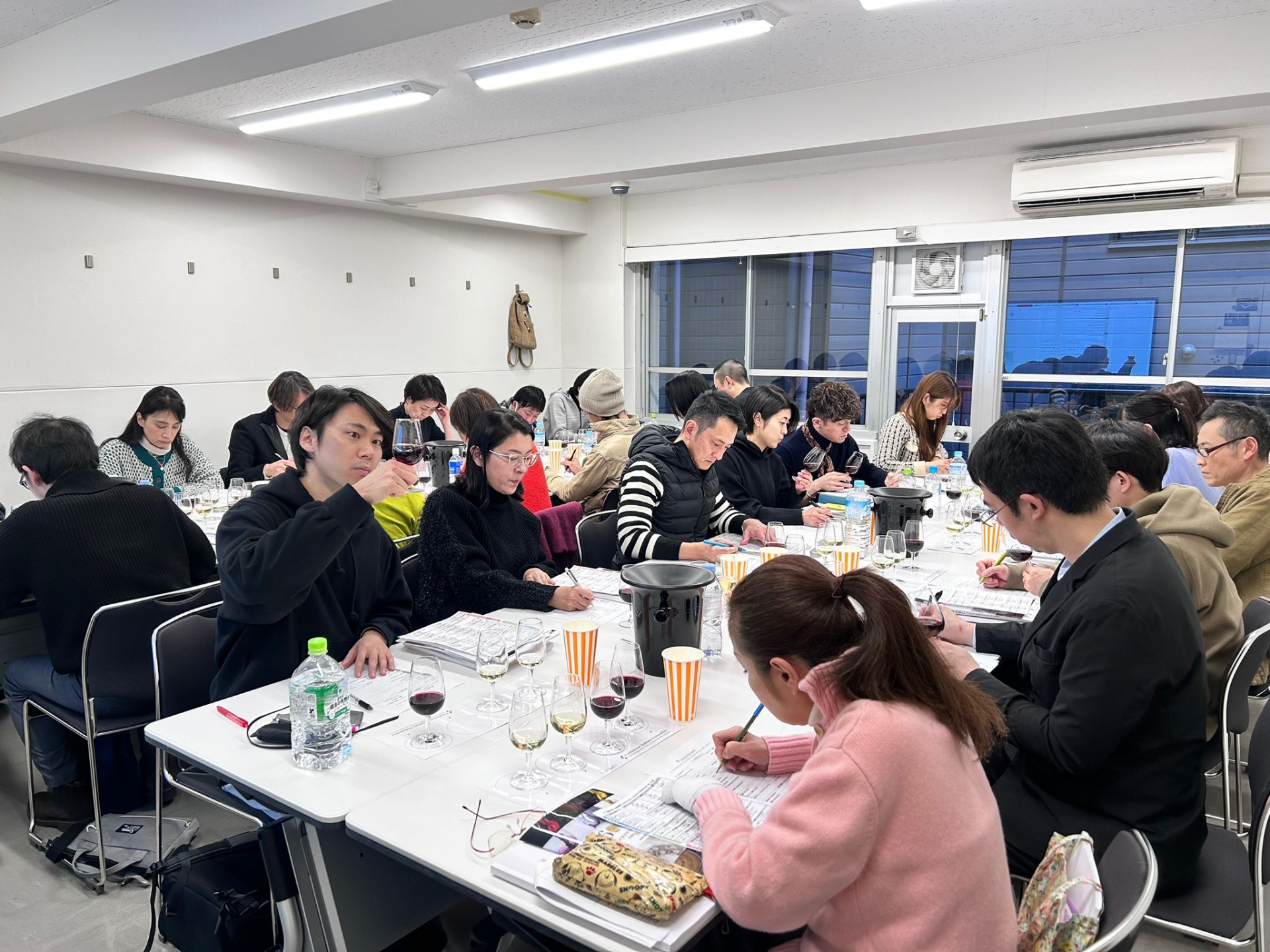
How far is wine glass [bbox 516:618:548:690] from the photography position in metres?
1.94

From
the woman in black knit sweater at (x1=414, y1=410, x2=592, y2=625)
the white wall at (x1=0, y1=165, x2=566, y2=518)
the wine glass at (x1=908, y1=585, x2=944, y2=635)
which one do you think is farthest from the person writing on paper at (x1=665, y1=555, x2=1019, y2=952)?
the white wall at (x1=0, y1=165, x2=566, y2=518)

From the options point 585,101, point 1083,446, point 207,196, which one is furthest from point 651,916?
point 207,196

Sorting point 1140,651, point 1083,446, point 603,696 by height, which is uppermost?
point 1083,446

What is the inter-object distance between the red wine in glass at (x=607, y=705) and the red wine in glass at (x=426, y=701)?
12.7 inches

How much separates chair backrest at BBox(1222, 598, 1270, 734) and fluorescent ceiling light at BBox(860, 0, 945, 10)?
282cm

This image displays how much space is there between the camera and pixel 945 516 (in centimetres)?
432

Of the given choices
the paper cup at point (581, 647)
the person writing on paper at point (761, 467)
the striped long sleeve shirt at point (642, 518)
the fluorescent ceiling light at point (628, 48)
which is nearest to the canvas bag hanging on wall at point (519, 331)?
the fluorescent ceiling light at point (628, 48)

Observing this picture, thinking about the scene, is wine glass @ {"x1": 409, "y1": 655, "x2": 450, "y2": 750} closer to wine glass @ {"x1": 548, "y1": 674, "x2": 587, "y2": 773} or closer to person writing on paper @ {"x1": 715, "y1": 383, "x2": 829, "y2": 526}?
wine glass @ {"x1": 548, "y1": 674, "x2": 587, "y2": 773}

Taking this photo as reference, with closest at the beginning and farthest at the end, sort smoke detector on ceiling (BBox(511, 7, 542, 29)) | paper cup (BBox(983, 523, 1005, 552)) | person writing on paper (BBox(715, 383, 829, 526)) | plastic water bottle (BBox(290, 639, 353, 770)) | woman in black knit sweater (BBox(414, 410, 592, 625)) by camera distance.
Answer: plastic water bottle (BBox(290, 639, 353, 770)), woman in black knit sweater (BBox(414, 410, 592, 625)), paper cup (BBox(983, 523, 1005, 552)), smoke detector on ceiling (BBox(511, 7, 542, 29)), person writing on paper (BBox(715, 383, 829, 526))

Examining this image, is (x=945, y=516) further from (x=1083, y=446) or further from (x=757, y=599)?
(x=757, y=599)

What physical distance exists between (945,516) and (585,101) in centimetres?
345

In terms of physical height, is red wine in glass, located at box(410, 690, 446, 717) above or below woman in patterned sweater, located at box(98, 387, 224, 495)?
below

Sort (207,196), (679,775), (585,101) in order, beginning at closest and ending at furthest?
(679,775)
(585,101)
(207,196)

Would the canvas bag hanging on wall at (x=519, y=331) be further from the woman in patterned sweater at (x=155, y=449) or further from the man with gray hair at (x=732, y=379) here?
the woman in patterned sweater at (x=155, y=449)
